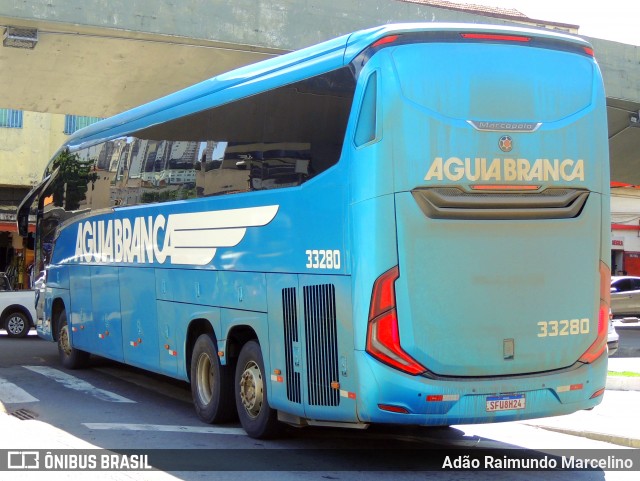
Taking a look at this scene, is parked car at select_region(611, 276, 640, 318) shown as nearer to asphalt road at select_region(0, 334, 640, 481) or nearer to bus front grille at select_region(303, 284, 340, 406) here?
asphalt road at select_region(0, 334, 640, 481)

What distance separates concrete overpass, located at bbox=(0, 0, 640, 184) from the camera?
57.6 feet

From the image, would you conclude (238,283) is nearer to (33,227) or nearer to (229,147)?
(229,147)

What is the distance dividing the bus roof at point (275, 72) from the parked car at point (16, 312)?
35.6 feet

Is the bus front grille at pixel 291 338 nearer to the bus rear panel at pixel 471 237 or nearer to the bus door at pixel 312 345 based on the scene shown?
the bus door at pixel 312 345

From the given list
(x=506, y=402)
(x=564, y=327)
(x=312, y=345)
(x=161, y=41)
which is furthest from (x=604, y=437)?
(x=161, y=41)

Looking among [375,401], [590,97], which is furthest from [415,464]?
[590,97]

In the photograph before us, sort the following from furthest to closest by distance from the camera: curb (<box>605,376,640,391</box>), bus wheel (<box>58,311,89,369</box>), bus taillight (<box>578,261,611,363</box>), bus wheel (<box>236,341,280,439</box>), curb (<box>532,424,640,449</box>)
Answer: bus wheel (<box>58,311,89,369</box>) → curb (<box>605,376,640,391</box>) → curb (<box>532,424,640,449</box>) → bus wheel (<box>236,341,280,439</box>) → bus taillight (<box>578,261,611,363</box>)

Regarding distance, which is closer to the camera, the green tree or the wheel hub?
the green tree

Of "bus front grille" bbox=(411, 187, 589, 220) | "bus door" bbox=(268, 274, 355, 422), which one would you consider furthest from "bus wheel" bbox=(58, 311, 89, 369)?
"bus front grille" bbox=(411, 187, 589, 220)

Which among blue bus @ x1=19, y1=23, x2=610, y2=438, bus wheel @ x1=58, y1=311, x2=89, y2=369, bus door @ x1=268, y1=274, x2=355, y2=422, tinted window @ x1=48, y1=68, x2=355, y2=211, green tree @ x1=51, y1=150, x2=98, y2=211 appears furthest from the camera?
bus wheel @ x1=58, y1=311, x2=89, y2=369

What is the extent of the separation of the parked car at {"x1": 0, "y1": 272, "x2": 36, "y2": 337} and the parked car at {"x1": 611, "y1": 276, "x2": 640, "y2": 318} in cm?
1844

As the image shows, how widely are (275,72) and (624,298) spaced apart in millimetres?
24495

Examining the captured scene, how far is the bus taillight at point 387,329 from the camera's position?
26.3 feet

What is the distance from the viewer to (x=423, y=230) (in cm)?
808
